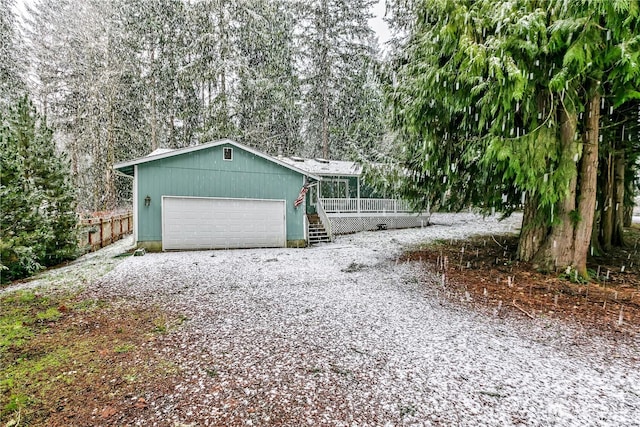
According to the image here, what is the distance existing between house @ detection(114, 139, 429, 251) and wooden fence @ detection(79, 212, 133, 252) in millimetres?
1834

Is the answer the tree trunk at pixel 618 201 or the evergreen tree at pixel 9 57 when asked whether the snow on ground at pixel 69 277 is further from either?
the tree trunk at pixel 618 201

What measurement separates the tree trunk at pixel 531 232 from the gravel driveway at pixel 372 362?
116 inches

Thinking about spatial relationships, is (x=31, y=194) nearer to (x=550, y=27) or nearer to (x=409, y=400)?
(x=409, y=400)

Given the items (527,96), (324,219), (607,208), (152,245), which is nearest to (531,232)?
(527,96)

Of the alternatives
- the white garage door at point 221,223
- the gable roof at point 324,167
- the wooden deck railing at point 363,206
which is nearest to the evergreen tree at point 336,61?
the gable roof at point 324,167

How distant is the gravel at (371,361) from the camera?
2.37 metres

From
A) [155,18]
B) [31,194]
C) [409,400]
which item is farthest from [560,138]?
[155,18]

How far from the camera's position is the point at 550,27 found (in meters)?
4.77

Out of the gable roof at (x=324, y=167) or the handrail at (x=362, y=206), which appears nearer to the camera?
the gable roof at (x=324, y=167)

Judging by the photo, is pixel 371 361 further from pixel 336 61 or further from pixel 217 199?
pixel 336 61

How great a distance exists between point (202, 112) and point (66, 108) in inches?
313

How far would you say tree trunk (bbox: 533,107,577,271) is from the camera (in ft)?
19.5

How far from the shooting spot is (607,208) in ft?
29.9

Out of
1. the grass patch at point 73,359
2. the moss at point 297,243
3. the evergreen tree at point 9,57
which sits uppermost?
the evergreen tree at point 9,57
